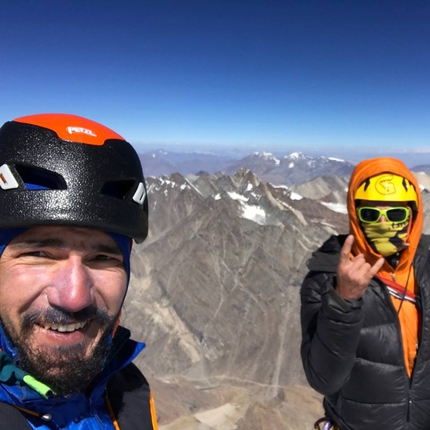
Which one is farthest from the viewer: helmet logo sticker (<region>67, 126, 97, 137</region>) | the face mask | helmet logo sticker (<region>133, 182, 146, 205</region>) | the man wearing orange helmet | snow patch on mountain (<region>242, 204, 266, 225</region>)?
snow patch on mountain (<region>242, 204, 266, 225</region>)

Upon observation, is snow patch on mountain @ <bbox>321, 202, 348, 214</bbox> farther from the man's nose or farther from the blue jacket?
the man's nose

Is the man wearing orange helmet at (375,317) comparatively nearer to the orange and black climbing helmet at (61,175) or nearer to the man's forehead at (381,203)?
the man's forehead at (381,203)

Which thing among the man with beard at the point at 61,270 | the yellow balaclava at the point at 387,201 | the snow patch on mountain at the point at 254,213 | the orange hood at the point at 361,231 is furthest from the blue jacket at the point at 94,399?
the snow patch on mountain at the point at 254,213

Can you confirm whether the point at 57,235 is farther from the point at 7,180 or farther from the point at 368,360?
the point at 368,360

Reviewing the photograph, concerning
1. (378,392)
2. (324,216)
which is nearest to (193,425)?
(378,392)

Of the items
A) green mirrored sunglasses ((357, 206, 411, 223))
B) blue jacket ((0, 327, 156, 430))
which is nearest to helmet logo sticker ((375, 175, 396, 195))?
green mirrored sunglasses ((357, 206, 411, 223))

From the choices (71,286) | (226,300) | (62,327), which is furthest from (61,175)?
(226,300)

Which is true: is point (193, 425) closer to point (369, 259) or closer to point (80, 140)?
point (369, 259)
